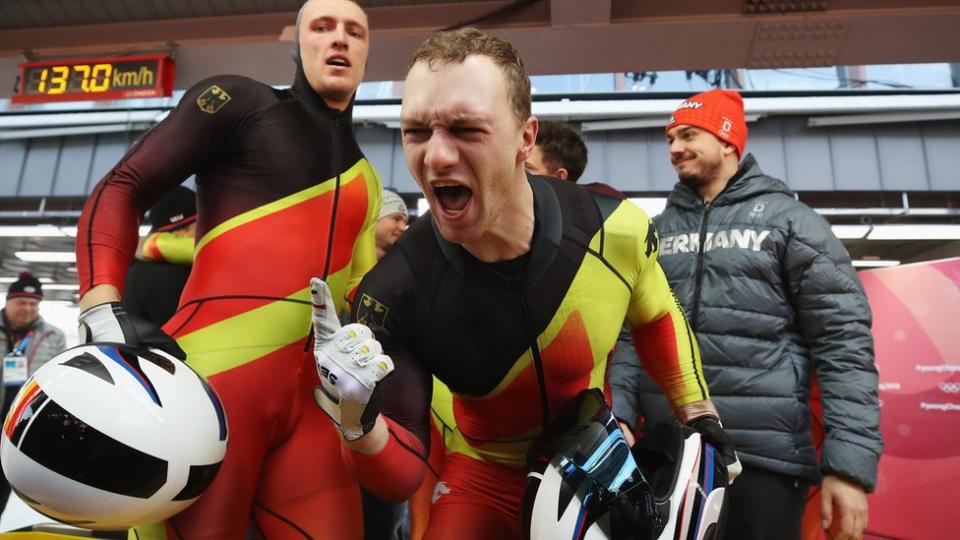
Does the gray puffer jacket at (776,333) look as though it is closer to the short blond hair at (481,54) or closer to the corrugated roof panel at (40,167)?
the short blond hair at (481,54)

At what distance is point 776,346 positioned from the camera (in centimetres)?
206

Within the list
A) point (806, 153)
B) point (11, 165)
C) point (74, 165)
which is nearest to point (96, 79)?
point (74, 165)

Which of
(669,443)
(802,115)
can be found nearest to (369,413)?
(669,443)

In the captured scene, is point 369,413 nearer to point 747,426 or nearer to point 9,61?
point 747,426

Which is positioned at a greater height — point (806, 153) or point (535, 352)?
point (806, 153)

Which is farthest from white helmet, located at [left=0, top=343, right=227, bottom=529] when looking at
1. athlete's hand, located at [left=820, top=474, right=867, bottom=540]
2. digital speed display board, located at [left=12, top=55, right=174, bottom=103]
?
digital speed display board, located at [left=12, top=55, right=174, bottom=103]

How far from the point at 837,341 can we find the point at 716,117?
94 centimetres

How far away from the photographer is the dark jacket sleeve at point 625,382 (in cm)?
218

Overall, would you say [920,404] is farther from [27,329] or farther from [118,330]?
[27,329]

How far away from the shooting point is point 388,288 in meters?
1.38

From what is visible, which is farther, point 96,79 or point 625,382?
point 96,79

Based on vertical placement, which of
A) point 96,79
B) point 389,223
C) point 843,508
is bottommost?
point 843,508

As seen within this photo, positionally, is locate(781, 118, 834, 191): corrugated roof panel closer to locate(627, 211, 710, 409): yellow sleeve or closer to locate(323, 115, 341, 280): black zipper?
locate(627, 211, 710, 409): yellow sleeve

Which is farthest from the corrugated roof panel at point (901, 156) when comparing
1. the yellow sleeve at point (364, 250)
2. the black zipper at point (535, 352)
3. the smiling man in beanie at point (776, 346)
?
the black zipper at point (535, 352)
